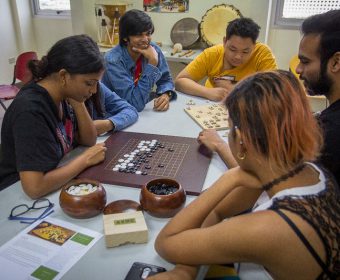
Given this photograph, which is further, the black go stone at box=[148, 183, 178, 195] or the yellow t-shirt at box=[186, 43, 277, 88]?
the yellow t-shirt at box=[186, 43, 277, 88]

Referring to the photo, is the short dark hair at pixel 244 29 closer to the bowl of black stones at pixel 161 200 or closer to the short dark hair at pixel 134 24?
the short dark hair at pixel 134 24

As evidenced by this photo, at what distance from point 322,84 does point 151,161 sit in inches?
32.1

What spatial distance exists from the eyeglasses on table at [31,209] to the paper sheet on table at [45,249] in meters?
0.03

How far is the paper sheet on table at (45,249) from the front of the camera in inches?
34.4

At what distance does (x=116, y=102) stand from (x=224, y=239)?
1.33 meters

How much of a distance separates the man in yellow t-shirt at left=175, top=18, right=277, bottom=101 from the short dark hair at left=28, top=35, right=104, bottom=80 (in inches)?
44.2

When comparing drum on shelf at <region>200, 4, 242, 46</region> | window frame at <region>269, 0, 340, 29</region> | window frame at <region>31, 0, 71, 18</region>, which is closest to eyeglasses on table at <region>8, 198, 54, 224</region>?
drum on shelf at <region>200, 4, 242, 46</region>

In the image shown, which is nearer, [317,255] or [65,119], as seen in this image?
[317,255]

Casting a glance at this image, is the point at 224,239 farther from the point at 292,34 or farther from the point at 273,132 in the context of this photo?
the point at 292,34

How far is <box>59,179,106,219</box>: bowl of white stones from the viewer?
1057mm

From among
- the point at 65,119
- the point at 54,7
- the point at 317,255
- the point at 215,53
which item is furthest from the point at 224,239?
the point at 54,7

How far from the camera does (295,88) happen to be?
87cm

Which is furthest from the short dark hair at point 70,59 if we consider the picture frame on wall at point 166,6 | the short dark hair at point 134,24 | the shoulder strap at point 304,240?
the picture frame on wall at point 166,6

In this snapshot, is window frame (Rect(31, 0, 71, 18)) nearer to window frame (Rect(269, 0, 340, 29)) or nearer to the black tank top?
window frame (Rect(269, 0, 340, 29))
